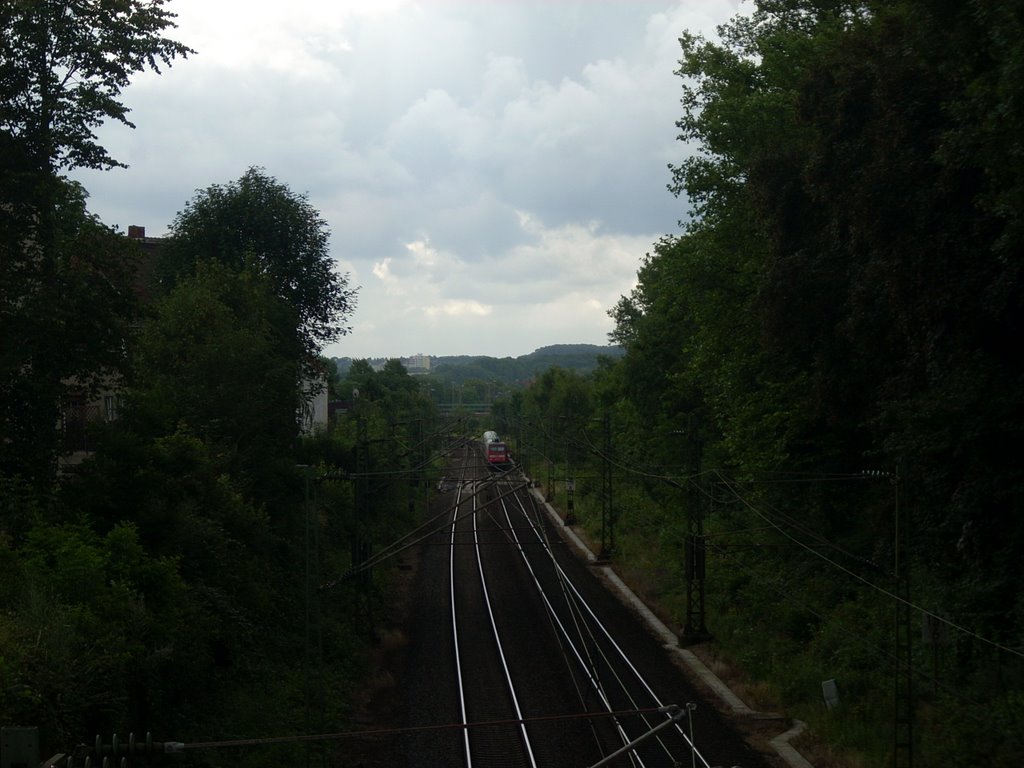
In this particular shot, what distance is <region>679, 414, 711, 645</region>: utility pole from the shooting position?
22688mm

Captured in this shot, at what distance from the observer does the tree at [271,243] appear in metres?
41.1

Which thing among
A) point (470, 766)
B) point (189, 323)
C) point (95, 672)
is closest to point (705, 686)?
point (470, 766)

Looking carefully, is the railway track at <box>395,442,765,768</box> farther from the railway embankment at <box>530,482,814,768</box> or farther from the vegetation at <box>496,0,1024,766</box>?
the vegetation at <box>496,0,1024,766</box>

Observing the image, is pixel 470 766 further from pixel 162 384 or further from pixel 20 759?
pixel 162 384

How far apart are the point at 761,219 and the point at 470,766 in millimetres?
14197

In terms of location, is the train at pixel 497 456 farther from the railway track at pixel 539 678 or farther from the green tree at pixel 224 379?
the green tree at pixel 224 379

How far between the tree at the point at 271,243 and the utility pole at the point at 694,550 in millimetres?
21040

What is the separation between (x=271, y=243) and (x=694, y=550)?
24678 millimetres

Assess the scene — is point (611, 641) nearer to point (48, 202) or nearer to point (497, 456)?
point (48, 202)

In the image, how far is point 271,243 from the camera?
41.4m

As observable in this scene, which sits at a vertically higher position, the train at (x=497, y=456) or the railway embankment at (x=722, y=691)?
the train at (x=497, y=456)

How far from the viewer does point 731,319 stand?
27.0 meters

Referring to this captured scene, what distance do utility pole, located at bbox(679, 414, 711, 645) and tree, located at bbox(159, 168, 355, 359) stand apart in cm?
2104

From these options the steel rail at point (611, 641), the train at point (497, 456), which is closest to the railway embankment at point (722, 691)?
the steel rail at point (611, 641)
